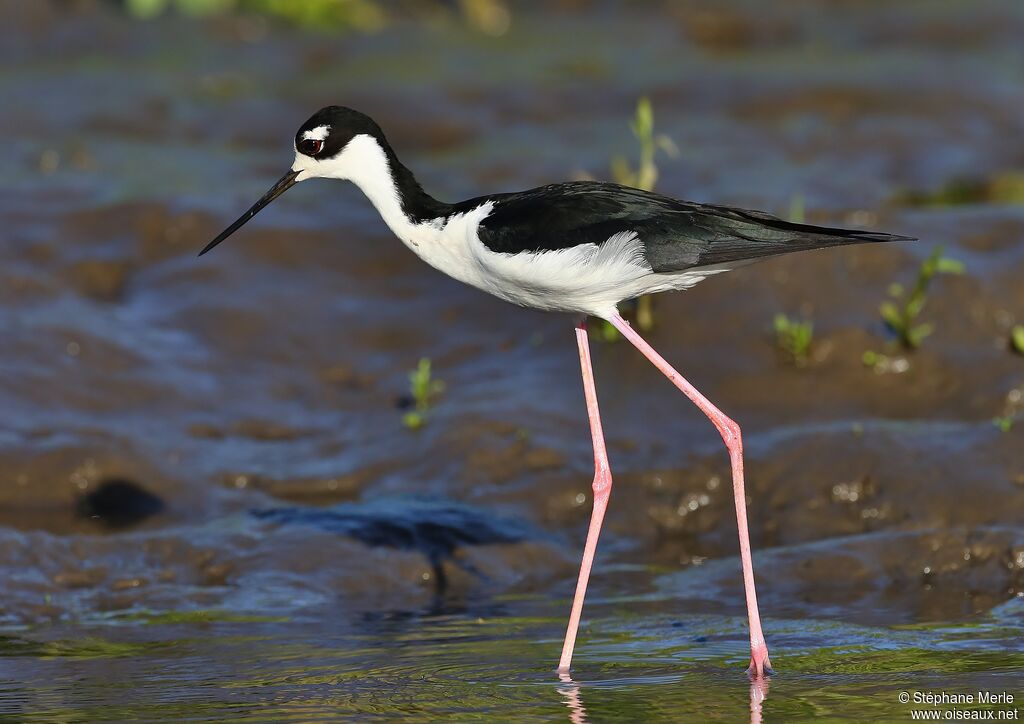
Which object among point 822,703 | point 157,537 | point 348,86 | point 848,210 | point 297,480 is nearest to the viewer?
point 822,703

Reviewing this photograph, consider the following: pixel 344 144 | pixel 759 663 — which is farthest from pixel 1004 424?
pixel 344 144

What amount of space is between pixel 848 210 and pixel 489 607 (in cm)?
362

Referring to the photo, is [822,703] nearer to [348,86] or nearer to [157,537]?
[157,537]

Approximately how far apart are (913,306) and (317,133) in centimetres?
323

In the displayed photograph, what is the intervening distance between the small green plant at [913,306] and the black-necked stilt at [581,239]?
2242mm

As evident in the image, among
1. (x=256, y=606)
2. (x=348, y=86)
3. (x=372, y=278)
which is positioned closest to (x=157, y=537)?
(x=256, y=606)

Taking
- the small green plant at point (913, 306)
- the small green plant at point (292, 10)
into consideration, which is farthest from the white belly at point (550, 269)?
the small green plant at point (292, 10)

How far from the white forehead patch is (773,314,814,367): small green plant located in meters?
2.84

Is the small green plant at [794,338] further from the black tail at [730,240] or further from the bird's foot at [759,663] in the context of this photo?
the bird's foot at [759,663]

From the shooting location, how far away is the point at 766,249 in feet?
16.3

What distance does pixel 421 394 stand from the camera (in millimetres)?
7297

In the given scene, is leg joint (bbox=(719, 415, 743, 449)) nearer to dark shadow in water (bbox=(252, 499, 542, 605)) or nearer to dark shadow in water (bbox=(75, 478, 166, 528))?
dark shadow in water (bbox=(252, 499, 542, 605))

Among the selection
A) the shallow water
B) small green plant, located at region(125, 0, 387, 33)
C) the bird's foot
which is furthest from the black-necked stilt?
small green plant, located at region(125, 0, 387, 33)

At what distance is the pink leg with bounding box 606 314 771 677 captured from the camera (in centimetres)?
488
